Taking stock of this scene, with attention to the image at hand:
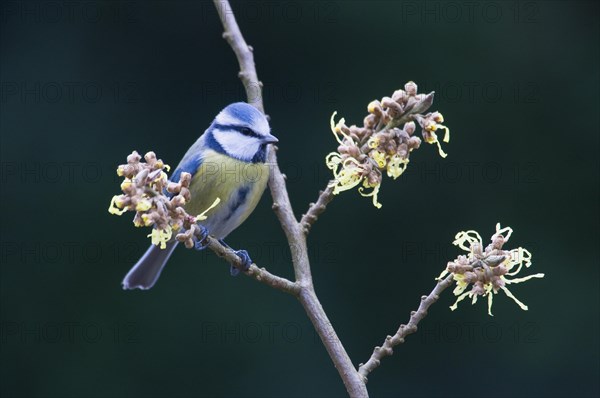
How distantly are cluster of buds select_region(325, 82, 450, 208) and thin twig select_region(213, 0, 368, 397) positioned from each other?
22 cm

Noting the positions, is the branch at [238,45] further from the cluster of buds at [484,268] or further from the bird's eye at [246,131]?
the cluster of buds at [484,268]

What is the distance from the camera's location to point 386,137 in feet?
3.93

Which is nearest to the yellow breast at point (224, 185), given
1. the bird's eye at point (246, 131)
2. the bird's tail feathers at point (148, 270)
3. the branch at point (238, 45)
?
the bird's eye at point (246, 131)

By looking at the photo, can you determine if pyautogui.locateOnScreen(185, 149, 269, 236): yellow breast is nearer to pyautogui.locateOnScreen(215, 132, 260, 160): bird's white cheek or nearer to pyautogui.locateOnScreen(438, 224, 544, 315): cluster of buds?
pyautogui.locateOnScreen(215, 132, 260, 160): bird's white cheek

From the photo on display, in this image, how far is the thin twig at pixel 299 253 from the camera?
1228 millimetres

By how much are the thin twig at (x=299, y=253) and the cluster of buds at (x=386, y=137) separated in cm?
22

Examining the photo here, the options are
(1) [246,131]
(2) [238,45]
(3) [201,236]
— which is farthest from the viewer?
(1) [246,131]

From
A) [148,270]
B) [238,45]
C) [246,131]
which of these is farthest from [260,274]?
[148,270]

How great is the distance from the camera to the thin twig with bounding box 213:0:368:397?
123 cm

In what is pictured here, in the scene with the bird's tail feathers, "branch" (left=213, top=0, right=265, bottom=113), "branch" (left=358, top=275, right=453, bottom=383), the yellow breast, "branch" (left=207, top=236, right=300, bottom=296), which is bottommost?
"branch" (left=358, top=275, right=453, bottom=383)

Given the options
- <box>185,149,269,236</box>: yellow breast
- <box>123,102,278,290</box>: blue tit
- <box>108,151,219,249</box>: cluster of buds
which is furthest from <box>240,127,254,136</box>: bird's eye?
<box>108,151,219,249</box>: cluster of buds

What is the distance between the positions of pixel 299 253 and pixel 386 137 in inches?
13.5

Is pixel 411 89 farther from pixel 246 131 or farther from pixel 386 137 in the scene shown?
pixel 246 131

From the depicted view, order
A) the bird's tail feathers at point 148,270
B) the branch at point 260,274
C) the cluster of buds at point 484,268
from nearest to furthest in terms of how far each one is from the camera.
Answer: the cluster of buds at point 484,268 < the branch at point 260,274 < the bird's tail feathers at point 148,270
